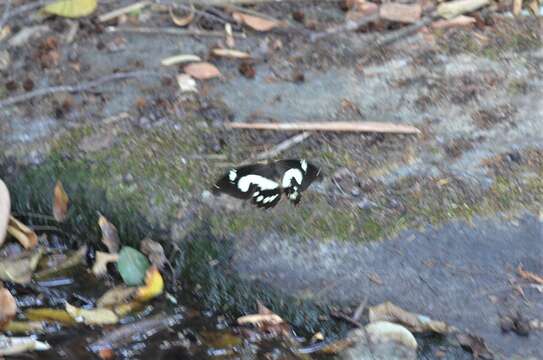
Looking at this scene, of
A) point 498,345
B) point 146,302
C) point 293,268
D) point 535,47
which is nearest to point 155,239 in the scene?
point 146,302

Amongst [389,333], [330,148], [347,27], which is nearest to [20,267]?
[330,148]

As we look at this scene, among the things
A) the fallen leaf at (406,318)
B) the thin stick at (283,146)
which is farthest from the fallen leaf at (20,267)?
the fallen leaf at (406,318)

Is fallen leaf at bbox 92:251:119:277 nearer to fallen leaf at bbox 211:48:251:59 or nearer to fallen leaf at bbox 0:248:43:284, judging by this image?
fallen leaf at bbox 0:248:43:284

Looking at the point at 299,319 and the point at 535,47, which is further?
the point at 535,47

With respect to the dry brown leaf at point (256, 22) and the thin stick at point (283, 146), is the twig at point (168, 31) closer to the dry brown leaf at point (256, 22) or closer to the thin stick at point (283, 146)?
the dry brown leaf at point (256, 22)

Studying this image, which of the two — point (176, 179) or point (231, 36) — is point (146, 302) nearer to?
point (176, 179)

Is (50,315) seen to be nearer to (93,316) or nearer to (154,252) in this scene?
(93,316)

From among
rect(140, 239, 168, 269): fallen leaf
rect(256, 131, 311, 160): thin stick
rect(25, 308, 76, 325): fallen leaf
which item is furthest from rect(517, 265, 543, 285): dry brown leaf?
rect(25, 308, 76, 325): fallen leaf
